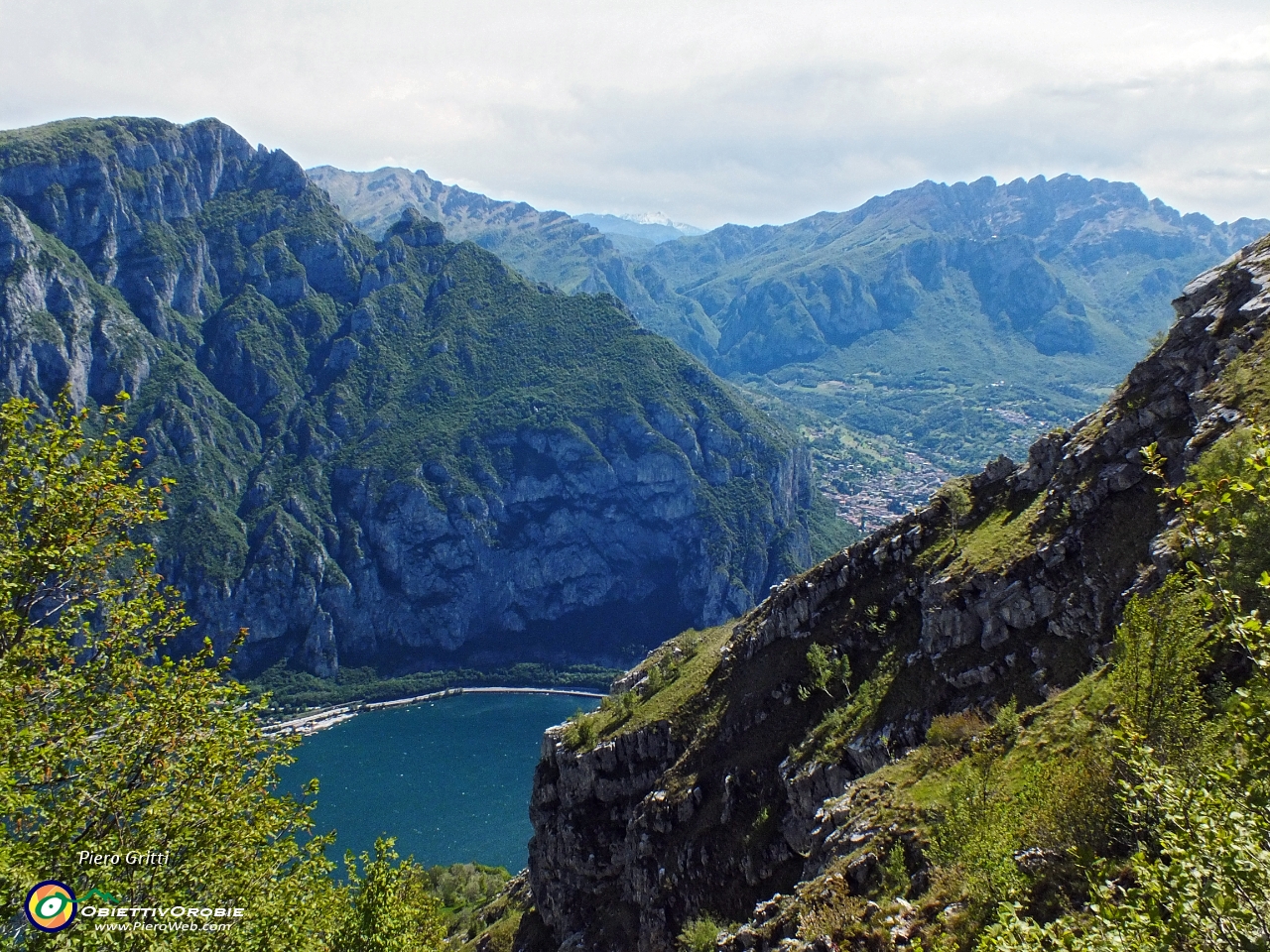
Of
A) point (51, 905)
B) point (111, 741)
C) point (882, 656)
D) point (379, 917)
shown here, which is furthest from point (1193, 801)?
point (882, 656)

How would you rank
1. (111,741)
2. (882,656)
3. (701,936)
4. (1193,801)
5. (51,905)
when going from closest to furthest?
1. (1193,801)
2. (51,905)
3. (111,741)
4. (701,936)
5. (882,656)

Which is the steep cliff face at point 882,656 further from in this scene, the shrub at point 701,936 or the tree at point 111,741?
the tree at point 111,741

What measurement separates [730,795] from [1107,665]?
2422 cm

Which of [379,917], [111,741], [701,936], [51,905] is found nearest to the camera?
[51,905]

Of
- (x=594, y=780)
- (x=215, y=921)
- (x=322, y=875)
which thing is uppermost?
(x=215, y=921)

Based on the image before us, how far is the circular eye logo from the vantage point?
17192mm

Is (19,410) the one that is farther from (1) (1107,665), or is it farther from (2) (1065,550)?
A: (2) (1065,550)

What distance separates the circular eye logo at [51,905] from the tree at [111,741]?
24cm

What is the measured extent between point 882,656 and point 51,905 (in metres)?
39.8

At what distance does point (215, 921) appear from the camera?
20312 millimetres

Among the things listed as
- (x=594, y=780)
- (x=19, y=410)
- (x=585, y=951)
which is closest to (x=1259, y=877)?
(x=19, y=410)

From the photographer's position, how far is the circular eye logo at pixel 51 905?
1719 cm

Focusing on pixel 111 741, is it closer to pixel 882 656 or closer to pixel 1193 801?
pixel 1193 801

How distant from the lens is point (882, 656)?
46.4 meters
